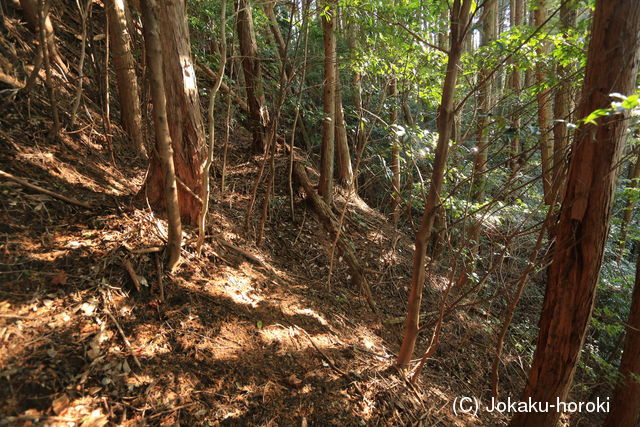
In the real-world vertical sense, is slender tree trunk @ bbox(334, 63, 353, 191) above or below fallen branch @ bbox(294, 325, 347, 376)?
above

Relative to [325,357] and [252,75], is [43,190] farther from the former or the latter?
[252,75]

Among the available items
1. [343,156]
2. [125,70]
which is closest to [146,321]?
[125,70]

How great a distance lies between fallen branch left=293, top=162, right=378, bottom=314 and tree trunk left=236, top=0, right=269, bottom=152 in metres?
1.00

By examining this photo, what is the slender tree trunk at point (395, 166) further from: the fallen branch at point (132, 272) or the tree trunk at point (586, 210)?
the fallen branch at point (132, 272)

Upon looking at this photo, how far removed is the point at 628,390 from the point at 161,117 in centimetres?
575

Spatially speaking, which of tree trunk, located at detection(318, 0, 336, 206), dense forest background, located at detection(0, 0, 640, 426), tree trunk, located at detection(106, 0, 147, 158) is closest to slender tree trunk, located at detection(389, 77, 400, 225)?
dense forest background, located at detection(0, 0, 640, 426)

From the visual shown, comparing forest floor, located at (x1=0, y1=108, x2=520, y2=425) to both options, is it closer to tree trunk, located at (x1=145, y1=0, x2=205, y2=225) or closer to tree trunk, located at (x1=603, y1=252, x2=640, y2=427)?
tree trunk, located at (x1=145, y1=0, x2=205, y2=225)

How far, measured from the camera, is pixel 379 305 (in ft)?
17.9

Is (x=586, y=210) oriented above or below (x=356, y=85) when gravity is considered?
below

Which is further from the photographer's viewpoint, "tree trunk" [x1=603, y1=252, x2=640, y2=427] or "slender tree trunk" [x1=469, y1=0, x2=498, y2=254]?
"tree trunk" [x1=603, y1=252, x2=640, y2=427]

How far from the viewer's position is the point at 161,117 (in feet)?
8.82

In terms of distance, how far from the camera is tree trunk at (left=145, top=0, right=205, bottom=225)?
11.0ft

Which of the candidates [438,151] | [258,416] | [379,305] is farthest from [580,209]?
[379,305]

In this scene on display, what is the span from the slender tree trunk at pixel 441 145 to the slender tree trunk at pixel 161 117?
2.06 meters
